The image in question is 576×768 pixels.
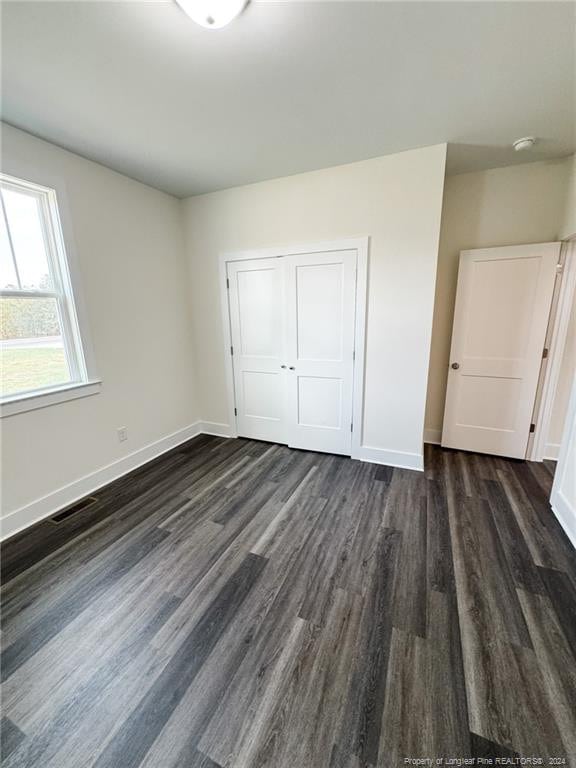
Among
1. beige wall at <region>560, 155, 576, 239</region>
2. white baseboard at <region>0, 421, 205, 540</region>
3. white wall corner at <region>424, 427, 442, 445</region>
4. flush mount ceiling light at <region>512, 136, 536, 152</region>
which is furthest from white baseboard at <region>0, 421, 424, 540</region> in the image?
flush mount ceiling light at <region>512, 136, 536, 152</region>

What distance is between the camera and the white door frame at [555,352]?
8.39 ft

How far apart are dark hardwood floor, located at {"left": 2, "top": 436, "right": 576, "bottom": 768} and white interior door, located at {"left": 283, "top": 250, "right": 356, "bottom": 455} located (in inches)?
31.8

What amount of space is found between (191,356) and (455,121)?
3.12 meters

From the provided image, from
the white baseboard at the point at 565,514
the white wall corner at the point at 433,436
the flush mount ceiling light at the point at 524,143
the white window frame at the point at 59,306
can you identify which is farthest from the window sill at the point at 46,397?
the flush mount ceiling light at the point at 524,143

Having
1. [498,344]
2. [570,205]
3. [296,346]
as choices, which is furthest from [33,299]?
[570,205]

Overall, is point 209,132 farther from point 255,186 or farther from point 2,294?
point 2,294

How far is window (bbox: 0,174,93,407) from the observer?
201cm

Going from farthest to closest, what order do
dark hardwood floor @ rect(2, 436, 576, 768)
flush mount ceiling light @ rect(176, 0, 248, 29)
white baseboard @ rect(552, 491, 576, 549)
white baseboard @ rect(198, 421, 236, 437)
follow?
1. white baseboard @ rect(198, 421, 236, 437)
2. white baseboard @ rect(552, 491, 576, 549)
3. flush mount ceiling light @ rect(176, 0, 248, 29)
4. dark hardwood floor @ rect(2, 436, 576, 768)

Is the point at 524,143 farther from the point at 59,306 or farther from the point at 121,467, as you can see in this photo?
the point at 121,467

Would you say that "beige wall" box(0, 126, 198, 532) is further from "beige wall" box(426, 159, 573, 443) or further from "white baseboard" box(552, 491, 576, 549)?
"white baseboard" box(552, 491, 576, 549)

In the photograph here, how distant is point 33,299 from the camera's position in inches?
84.6

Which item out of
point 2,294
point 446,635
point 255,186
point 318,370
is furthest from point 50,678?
point 255,186

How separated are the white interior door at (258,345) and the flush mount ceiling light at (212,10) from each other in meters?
1.72

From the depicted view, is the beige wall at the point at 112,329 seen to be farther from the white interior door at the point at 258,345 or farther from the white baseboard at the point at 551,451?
the white baseboard at the point at 551,451
